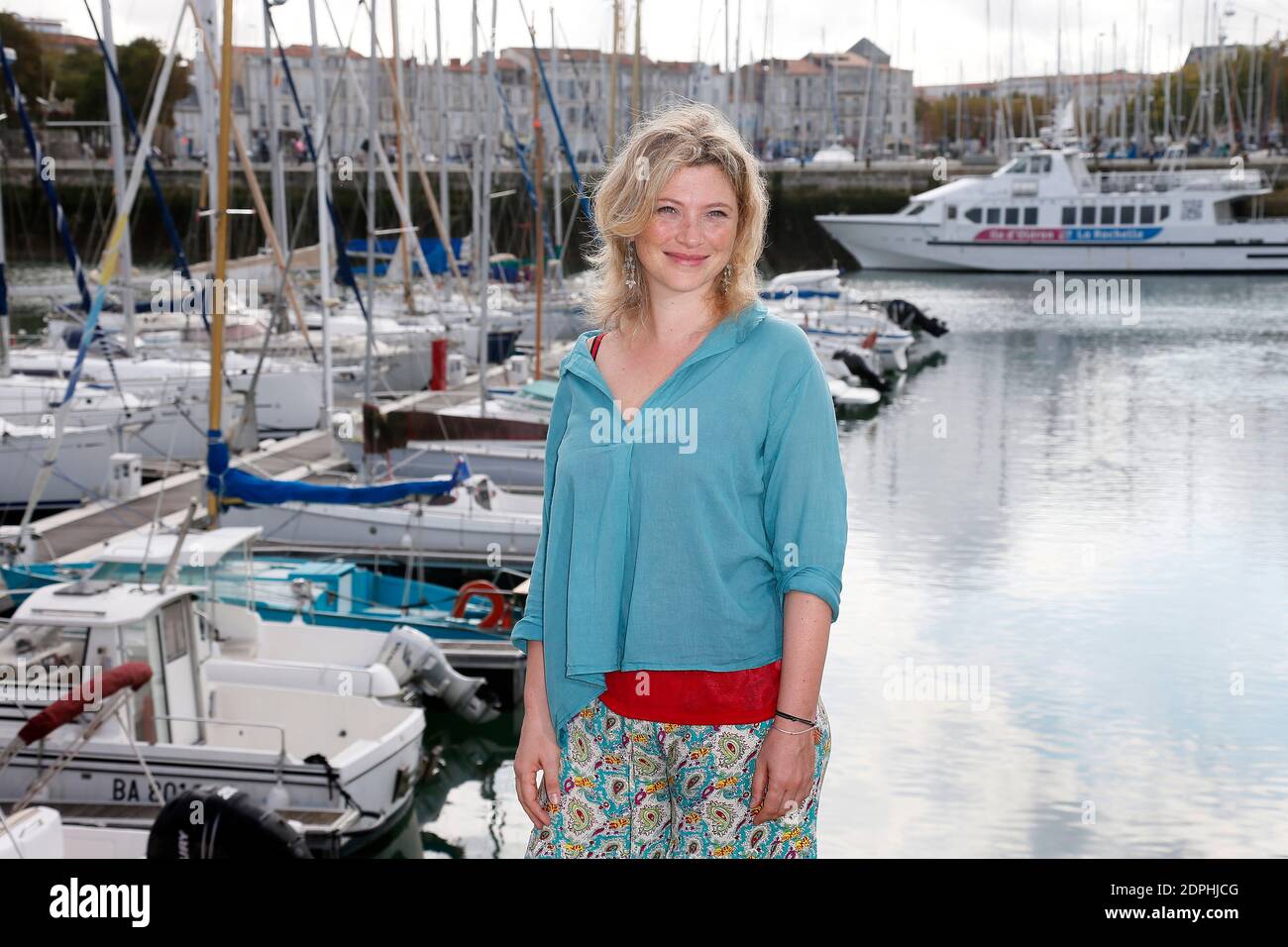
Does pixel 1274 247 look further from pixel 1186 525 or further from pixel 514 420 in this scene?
pixel 514 420

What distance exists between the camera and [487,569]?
12852mm

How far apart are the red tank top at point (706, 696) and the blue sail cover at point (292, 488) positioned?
10.1 m

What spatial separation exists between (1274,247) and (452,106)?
1817 inches

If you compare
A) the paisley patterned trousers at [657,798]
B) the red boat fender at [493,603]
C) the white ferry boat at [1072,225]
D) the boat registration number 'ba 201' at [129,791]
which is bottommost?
the boat registration number 'ba 201' at [129,791]

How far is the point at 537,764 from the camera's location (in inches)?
86.1

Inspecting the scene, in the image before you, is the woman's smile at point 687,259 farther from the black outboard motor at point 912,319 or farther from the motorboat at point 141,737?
the black outboard motor at point 912,319

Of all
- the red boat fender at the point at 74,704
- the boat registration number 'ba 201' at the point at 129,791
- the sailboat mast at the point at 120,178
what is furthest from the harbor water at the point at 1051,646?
the sailboat mast at the point at 120,178

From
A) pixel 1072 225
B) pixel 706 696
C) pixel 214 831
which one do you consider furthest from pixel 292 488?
pixel 1072 225

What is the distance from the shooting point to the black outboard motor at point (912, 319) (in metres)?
33.1

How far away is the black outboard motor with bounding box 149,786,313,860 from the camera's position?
261 inches

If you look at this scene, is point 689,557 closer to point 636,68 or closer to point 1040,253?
point 636,68

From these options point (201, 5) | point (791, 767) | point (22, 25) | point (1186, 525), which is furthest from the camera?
point (22, 25)

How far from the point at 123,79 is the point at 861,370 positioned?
43.3 meters
